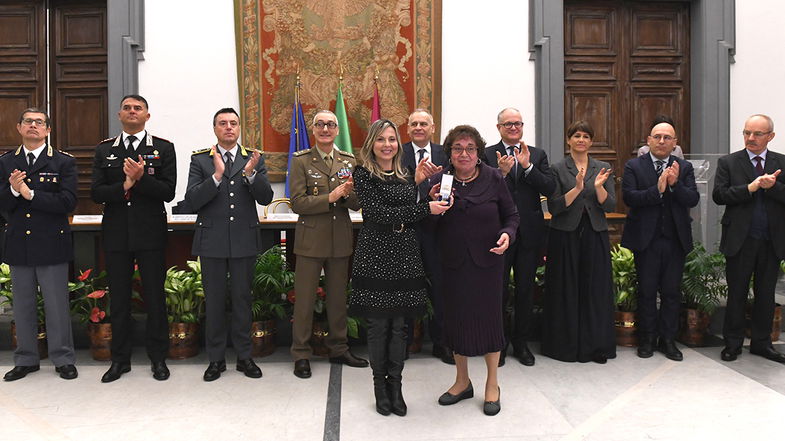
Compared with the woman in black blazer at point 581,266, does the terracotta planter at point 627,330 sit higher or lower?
lower

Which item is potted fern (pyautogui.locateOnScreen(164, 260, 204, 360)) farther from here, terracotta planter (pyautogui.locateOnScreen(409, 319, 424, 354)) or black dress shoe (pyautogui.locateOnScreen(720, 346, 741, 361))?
Result: black dress shoe (pyautogui.locateOnScreen(720, 346, 741, 361))

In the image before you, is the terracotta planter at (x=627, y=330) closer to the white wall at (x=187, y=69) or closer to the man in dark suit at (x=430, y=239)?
the man in dark suit at (x=430, y=239)

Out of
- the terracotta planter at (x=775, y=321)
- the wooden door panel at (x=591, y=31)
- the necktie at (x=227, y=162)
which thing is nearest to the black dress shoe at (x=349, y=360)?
the necktie at (x=227, y=162)

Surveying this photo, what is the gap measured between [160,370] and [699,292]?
Result: 3.66m

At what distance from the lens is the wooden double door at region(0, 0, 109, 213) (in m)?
6.57

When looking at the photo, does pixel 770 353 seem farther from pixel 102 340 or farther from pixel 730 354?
pixel 102 340

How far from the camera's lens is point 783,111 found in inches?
270

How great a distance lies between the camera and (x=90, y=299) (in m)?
4.27

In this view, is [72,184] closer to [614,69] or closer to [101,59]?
[101,59]

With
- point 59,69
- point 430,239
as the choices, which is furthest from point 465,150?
point 59,69

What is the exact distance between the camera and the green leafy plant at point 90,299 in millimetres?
4137

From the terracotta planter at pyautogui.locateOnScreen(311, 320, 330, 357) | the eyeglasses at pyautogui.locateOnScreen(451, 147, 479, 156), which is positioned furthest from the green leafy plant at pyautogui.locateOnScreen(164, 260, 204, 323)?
the eyeglasses at pyautogui.locateOnScreen(451, 147, 479, 156)

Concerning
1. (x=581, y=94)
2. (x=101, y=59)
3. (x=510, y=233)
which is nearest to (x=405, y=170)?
(x=510, y=233)

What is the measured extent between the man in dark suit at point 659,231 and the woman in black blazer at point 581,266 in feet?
0.80
